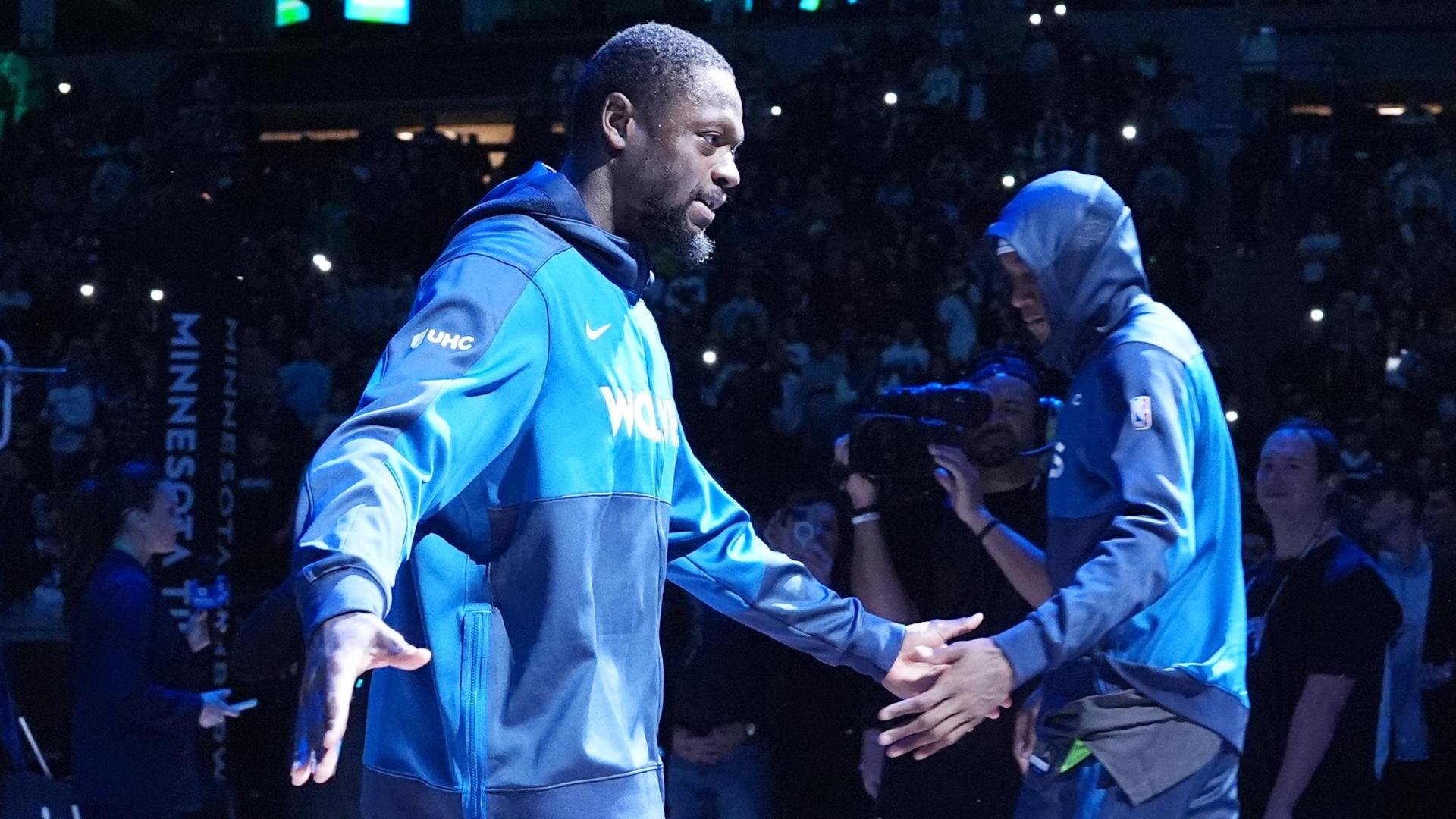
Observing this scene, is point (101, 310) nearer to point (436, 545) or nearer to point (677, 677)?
point (677, 677)

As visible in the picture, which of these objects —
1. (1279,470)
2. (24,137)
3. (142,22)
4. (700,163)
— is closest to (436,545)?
(700,163)

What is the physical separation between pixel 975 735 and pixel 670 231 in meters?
2.50

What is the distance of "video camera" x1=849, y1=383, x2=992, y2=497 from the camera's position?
3.73 metres

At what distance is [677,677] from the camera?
5578 mm

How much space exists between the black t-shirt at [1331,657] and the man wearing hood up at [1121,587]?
1.52 meters

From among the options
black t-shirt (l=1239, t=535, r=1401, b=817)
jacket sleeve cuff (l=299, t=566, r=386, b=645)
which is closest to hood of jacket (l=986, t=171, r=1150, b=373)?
black t-shirt (l=1239, t=535, r=1401, b=817)

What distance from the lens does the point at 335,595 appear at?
1.62m

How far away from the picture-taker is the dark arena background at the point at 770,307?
5.00 meters

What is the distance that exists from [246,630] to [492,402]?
405 mm

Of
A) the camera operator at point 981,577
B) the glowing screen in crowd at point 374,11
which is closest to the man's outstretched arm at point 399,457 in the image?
the camera operator at point 981,577

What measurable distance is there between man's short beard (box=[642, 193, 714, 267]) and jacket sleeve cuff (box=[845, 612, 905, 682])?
2.18 ft

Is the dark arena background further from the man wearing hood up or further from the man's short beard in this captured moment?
the man's short beard

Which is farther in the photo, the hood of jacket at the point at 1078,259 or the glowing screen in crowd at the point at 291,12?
the glowing screen in crowd at the point at 291,12

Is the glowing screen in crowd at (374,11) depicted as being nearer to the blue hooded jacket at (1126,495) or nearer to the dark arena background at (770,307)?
the dark arena background at (770,307)
